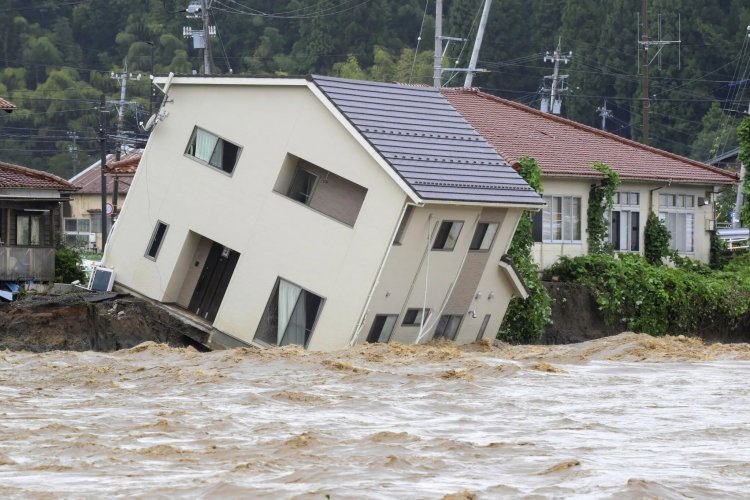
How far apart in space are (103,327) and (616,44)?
52.2 meters

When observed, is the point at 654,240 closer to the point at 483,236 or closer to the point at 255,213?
the point at 483,236

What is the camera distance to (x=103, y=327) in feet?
102

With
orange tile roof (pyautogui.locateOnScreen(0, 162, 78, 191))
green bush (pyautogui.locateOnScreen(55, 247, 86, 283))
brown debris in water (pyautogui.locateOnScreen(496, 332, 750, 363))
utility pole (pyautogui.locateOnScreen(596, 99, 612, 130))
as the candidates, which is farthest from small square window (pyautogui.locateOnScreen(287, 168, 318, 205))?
utility pole (pyautogui.locateOnScreen(596, 99, 612, 130))

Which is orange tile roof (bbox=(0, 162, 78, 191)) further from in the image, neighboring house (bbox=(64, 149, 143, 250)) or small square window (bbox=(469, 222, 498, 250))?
neighboring house (bbox=(64, 149, 143, 250))

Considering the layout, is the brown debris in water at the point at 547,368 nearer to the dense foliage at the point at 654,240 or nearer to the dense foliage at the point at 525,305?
the dense foliage at the point at 525,305

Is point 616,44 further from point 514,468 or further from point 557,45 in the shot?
point 514,468

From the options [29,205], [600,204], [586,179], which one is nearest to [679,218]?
[600,204]

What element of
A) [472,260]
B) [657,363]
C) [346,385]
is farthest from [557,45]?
[346,385]

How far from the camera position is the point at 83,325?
31.0 m

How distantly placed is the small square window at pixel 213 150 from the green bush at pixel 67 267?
7.07 metres

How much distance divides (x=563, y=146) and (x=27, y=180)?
1519 cm

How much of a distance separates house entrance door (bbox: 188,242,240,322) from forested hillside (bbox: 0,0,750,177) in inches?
1769

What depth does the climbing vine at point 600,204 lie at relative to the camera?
40750 millimetres

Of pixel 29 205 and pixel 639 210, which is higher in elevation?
pixel 639 210
